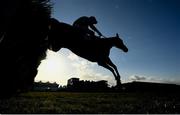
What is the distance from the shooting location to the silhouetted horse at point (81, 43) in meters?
4.86

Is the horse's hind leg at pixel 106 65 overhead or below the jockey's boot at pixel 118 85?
overhead

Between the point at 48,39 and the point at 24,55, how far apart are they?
18.6 inches

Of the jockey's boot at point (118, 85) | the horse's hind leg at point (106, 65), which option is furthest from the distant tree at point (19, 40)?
the jockey's boot at point (118, 85)

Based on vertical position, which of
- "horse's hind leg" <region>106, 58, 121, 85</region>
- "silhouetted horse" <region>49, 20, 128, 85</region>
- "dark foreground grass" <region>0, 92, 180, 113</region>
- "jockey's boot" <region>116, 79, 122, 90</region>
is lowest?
"dark foreground grass" <region>0, 92, 180, 113</region>

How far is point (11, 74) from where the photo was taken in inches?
198

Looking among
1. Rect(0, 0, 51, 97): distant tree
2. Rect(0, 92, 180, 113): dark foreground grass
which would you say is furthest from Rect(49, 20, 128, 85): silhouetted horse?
Rect(0, 92, 180, 113): dark foreground grass

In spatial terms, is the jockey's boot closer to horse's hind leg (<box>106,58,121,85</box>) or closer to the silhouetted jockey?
horse's hind leg (<box>106,58,121,85</box>)

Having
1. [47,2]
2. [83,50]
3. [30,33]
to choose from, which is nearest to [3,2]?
[30,33]

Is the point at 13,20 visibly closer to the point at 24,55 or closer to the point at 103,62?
A: the point at 24,55

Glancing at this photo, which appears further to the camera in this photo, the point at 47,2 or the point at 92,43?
the point at 47,2

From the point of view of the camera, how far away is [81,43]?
4.95 metres

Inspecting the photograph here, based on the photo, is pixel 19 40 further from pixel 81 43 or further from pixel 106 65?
pixel 106 65

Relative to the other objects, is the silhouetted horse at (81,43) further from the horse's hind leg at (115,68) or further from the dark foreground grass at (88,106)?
the dark foreground grass at (88,106)

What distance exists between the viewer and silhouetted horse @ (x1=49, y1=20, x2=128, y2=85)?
4.86 meters
